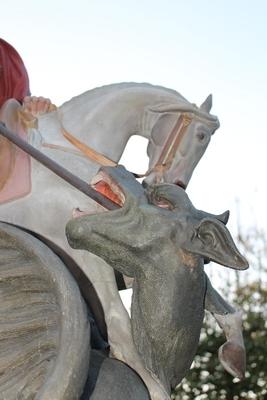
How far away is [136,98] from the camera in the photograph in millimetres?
3918

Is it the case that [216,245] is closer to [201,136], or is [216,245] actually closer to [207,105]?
[201,136]

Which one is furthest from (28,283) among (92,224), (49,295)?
(92,224)

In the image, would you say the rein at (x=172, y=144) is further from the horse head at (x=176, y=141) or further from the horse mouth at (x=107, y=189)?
the horse mouth at (x=107, y=189)

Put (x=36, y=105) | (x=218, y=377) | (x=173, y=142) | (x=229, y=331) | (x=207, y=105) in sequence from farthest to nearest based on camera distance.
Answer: (x=218, y=377)
(x=207, y=105)
(x=173, y=142)
(x=36, y=105)
(x=229, y=331)

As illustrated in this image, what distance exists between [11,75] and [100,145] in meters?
0.48

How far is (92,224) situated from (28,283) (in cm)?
30

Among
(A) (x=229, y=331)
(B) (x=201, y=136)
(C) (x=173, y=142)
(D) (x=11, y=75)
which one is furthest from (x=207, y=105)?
(A) (x=229, y=331)

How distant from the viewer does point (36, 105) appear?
3.80 metres

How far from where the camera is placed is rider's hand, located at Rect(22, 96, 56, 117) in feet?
12.4

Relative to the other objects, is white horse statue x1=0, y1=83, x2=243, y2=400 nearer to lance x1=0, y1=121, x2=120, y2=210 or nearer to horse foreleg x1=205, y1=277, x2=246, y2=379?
lance x1=0, y1=121, x2=120, y2=210

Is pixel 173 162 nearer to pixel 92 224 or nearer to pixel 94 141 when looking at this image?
pixel 94 141

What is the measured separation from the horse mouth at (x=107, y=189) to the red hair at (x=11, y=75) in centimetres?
79

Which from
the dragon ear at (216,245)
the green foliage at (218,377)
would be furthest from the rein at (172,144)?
the green foliage at (218,377)

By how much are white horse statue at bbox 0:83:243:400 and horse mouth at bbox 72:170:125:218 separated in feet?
1.05
